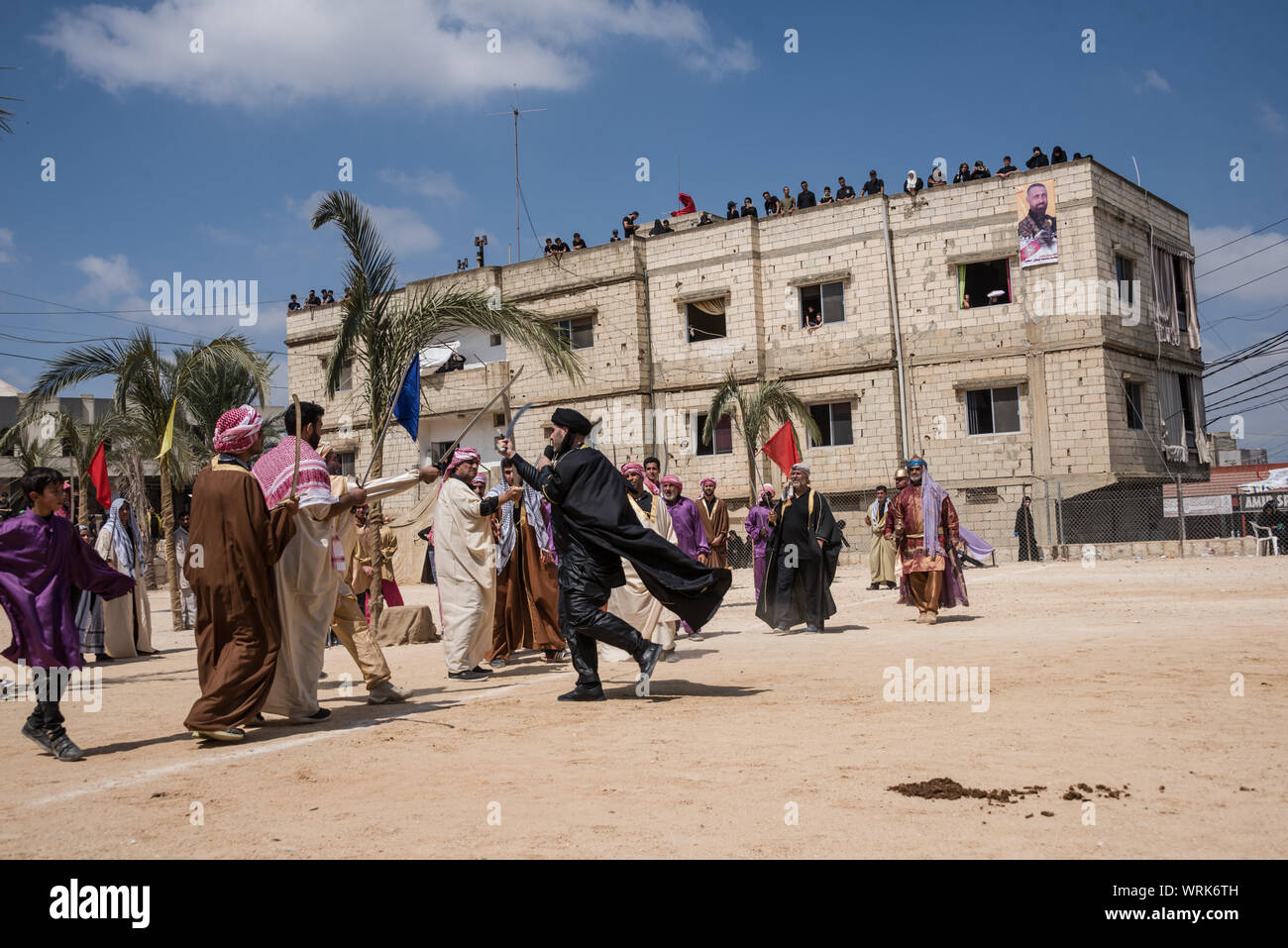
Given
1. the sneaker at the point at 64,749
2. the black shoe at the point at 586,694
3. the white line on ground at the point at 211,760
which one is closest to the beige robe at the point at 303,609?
the white line on ground at the point at 211,760

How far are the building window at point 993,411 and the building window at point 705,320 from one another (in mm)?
6937

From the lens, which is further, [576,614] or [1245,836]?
[576,614]

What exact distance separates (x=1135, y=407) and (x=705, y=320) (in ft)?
36.8

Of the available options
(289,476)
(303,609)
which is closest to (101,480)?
(303,609)

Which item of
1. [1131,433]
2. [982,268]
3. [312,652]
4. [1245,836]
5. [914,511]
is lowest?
[1245,836]

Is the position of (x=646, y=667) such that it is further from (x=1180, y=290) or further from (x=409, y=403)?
(x=1180, y=290)

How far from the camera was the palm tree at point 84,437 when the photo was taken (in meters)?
23.8

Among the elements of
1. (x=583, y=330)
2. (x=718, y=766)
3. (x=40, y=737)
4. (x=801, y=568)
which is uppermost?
(x=583, y=330)

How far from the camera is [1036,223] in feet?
84.7

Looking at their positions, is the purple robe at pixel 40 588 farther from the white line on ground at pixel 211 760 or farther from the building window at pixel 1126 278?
the building window at pixel 1126 278
